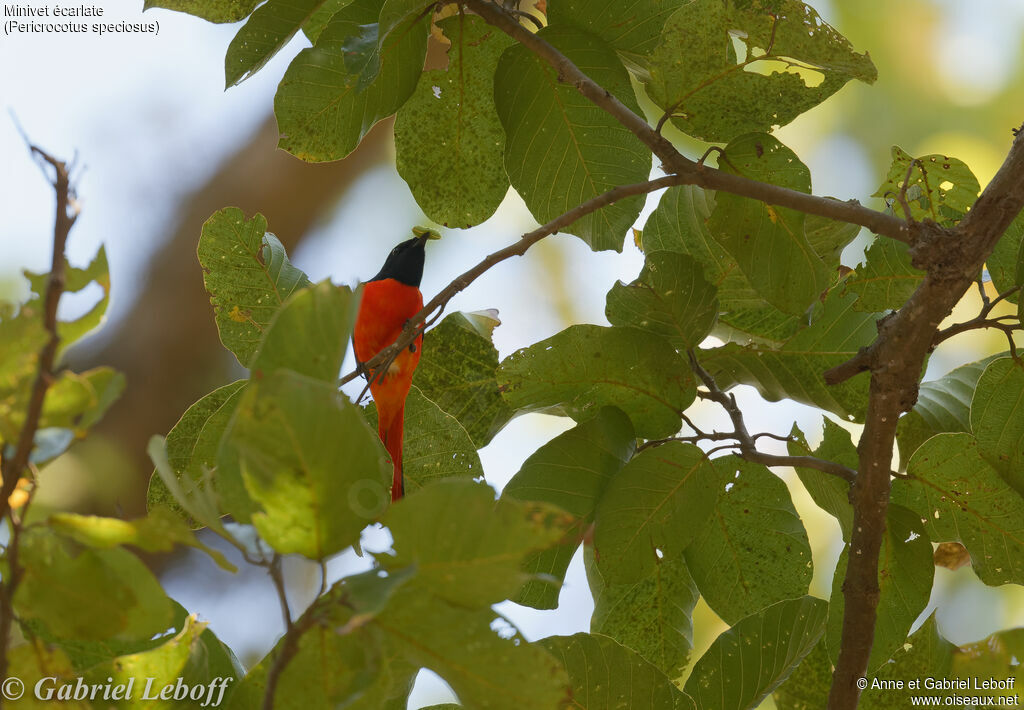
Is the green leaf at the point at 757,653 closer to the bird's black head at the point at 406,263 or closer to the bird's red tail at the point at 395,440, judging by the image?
the bird's red tail at the point at 395,440

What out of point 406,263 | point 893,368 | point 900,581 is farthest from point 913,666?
point 406,263

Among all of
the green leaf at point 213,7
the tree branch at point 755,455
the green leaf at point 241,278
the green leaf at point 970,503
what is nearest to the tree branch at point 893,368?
the tree branch at point 755,455

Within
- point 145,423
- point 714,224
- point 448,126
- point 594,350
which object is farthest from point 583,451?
point 145,423

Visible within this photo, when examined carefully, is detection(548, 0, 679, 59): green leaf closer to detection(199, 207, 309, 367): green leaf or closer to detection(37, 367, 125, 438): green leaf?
detection(199, 207, 309, 367): green leaf

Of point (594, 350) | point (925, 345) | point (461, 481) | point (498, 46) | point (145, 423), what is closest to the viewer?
point (461, 481)

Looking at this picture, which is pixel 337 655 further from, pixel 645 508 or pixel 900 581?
pixel 900 581

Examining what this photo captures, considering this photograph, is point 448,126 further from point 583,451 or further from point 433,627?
point 433,627

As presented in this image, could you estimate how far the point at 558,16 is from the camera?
1.16 meters

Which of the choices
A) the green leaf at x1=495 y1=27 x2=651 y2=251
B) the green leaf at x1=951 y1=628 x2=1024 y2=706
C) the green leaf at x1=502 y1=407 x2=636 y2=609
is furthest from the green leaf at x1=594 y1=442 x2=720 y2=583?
the green leaf at x1=951 y1=628 x2=1024 y2=706

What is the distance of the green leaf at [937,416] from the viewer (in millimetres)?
1293

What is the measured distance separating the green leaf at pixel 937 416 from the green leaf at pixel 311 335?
101 centimetres

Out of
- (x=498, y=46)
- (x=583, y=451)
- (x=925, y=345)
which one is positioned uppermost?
(x=498, y=46)

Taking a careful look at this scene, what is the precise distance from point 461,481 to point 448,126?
841mm

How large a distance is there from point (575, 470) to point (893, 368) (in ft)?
1.32
